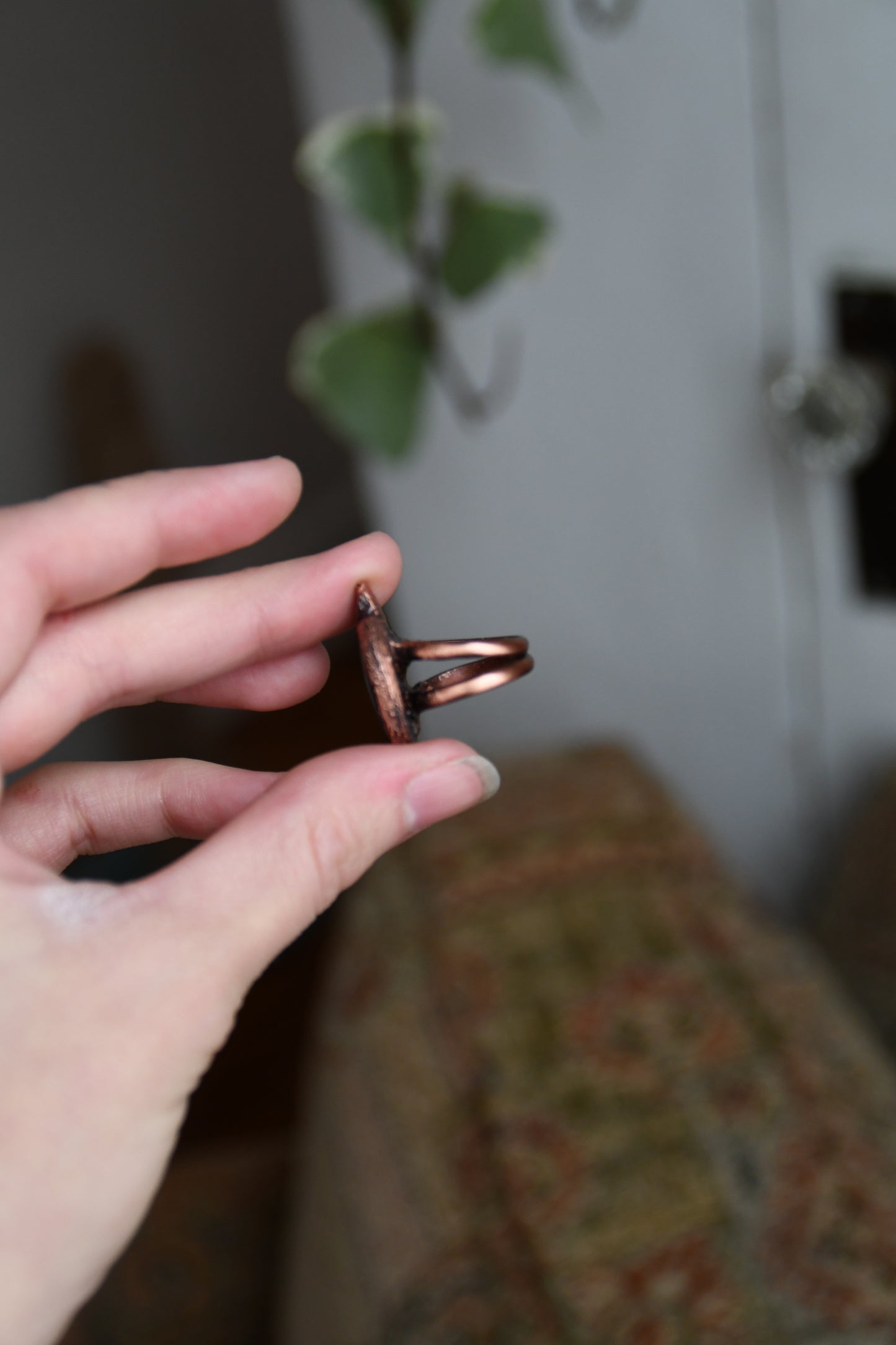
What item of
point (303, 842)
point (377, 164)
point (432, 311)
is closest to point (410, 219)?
point (377, 164)

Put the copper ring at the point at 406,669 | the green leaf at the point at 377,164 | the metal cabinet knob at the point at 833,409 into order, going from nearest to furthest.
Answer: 1. the copper ring at the point at 406,669
2. the green leaf at the point at 377,164
3. the metal cabinet knob at the point at 833,409

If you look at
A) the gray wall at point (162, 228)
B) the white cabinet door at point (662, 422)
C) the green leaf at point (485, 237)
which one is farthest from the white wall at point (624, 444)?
the gray wall at point (162, 228)

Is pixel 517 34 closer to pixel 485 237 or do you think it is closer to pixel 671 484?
pixel 485 237

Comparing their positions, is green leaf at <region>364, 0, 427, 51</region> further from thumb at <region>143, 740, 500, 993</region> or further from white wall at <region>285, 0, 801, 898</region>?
thumb at <region>143, 740, 500, 993</region>

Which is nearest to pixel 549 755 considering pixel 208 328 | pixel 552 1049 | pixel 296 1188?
pixel 552 1049

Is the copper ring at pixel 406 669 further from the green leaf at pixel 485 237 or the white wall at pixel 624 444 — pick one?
the white wall at pixel 624 444

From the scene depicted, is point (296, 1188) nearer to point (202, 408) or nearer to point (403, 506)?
point (403, 506)
